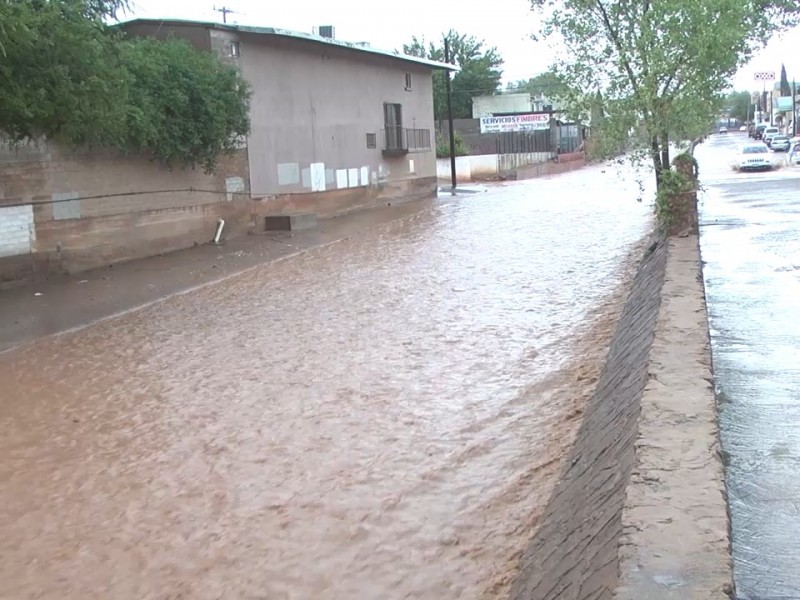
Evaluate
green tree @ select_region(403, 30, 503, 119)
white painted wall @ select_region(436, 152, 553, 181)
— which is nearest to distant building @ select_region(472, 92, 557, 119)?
green tree @ select_region(403, 30, 503, 119)

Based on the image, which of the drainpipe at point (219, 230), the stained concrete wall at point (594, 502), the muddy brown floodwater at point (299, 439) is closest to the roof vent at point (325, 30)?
the drainpipe at point (219, 230)

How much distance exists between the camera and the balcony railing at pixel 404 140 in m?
33.0

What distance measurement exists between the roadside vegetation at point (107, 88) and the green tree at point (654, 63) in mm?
7827

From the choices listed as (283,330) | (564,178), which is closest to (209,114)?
(283,330)

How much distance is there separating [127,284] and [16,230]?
2.17m

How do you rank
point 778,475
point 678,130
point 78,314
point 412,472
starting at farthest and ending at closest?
point 678,130 < point 78,314 < point 412,472 < point 778,475

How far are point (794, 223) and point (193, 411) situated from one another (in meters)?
11.1

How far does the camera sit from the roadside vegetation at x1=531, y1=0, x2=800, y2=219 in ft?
44.6

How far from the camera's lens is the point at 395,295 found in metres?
13.7

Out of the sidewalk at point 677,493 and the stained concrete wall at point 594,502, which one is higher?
the sidewalk at point 677,493

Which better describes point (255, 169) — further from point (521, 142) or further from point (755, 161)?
point (521, 142)

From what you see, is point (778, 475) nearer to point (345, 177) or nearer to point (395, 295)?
point (395, 295)

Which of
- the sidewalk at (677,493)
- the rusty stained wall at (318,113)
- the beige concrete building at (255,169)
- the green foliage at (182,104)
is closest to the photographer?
the sidewalk at (677,493)

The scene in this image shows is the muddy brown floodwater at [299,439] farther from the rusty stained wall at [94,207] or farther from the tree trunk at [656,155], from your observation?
the rusty stained wall at [94,207]
